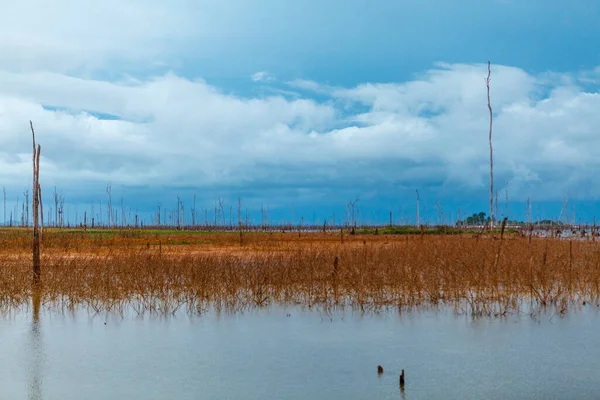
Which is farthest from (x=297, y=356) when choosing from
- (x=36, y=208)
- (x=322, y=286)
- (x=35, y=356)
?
(x=36, y=208)

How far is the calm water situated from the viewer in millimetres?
7812

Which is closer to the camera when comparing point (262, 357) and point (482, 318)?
point (262, 357)

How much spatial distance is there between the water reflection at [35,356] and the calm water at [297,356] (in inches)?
0.7

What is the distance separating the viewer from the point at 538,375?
8.37m

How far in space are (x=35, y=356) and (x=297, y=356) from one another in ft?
12.5

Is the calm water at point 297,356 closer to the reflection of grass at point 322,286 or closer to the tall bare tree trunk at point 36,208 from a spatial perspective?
the reflection of grass at point 322,286

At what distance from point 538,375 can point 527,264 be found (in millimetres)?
7264

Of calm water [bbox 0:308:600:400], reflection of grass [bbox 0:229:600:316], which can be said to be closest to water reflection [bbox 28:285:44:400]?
calm water [bbox 0:308:600:400]

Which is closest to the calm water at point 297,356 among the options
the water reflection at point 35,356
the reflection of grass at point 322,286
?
the water reflection at point 35,356

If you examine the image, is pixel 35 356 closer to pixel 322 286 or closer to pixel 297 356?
pixel 297 356

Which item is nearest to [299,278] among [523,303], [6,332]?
[523,303]

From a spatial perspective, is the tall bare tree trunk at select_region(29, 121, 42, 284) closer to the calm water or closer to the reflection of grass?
the reflection of grass

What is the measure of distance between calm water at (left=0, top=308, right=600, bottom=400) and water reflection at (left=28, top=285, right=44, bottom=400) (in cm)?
2

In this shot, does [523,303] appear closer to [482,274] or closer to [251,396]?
[482,274]
